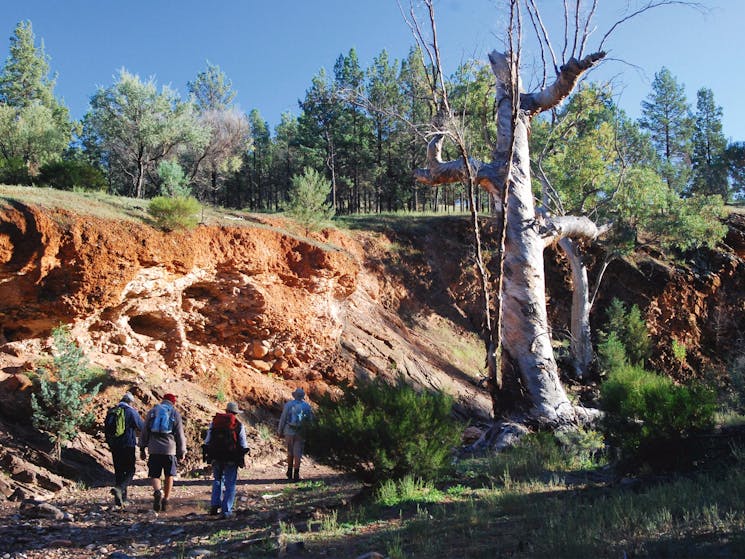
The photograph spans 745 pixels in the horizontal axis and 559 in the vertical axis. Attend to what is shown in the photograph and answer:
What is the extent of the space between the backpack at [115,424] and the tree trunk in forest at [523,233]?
6673mm

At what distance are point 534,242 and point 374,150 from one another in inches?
1179

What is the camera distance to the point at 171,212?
1271 cm

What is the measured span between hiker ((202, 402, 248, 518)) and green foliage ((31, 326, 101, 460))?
3143mm

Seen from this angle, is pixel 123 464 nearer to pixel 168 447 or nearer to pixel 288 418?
pixel 168 447

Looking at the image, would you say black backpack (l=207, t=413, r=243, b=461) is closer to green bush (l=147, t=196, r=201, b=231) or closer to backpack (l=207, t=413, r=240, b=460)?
backpack (l=207, t=413, r=240, b=460)

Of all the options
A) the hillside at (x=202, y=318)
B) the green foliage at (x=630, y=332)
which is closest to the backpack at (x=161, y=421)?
the hillside at (x=202, y=318)

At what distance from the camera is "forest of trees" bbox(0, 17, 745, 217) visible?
28.0 meters

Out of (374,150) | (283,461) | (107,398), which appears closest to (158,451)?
(107,398)

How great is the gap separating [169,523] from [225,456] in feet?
3.24

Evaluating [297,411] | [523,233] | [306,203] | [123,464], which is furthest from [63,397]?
[306,203]

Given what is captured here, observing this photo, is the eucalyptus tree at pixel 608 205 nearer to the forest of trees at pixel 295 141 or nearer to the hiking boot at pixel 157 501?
the forest of trees at pixel 295 141

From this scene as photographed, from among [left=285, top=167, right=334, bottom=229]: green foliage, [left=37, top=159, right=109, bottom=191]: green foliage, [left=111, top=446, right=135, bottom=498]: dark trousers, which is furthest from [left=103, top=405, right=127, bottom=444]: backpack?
[left=37, top=159, right=109, bottom=191]: green foliage

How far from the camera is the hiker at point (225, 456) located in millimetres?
7441

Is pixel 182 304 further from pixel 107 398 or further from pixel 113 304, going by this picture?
pixel 107 398
